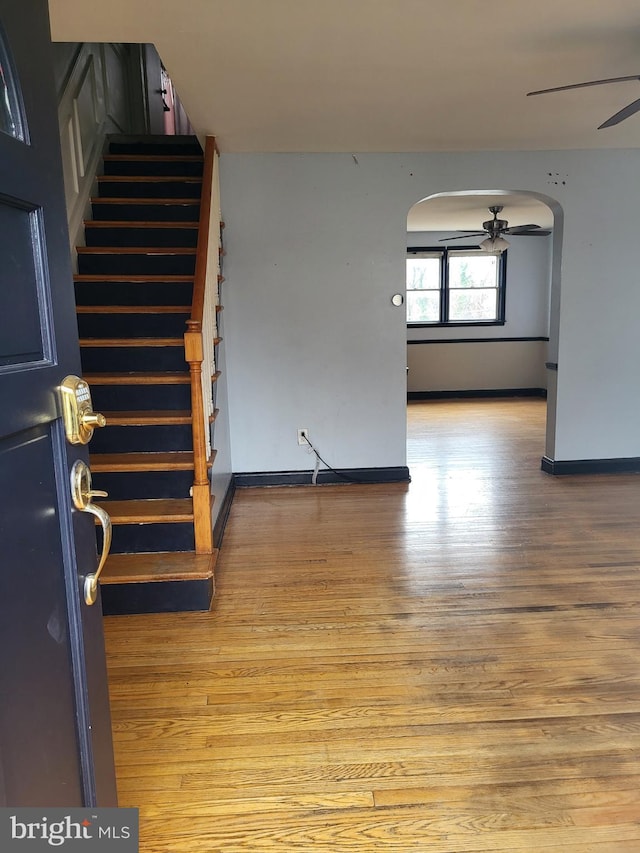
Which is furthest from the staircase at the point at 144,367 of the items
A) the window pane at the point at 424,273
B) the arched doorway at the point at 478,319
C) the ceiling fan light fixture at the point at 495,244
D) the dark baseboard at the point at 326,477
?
the arched doorway at the point at 478,319

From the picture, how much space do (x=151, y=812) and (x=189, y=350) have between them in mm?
1778

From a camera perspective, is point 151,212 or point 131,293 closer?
point 131,293

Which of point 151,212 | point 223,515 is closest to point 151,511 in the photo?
point 223,515

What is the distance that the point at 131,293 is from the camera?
371 centimetres

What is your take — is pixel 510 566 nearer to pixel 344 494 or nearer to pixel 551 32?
pixel 344 494

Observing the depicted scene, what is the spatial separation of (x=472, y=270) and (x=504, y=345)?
1333 mm

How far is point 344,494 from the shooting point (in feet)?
14.6

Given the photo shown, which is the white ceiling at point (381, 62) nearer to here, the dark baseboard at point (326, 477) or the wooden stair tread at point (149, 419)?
the wooden stair tread at point (149, 419)

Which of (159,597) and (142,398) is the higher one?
(142,398)

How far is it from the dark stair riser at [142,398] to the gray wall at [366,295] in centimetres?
122

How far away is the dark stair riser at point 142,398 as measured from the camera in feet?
10.9

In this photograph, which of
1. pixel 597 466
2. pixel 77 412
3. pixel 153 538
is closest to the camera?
pixel 77 412

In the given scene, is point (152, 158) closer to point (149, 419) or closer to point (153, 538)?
point (149, 419)

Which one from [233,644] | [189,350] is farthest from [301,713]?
[189,350]
